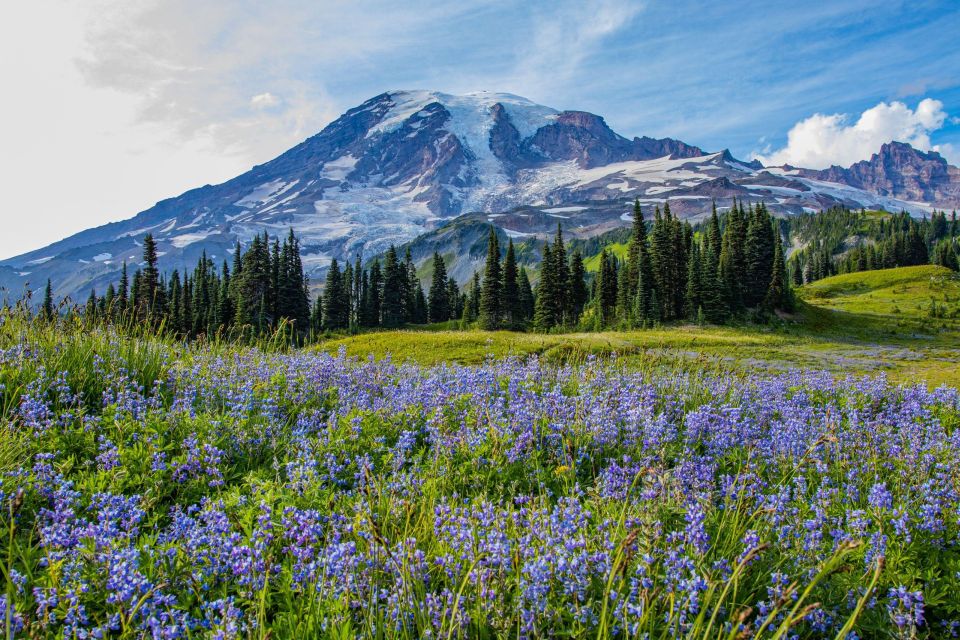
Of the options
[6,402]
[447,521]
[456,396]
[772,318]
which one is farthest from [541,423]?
[772,318]

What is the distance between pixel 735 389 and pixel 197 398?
890 cm

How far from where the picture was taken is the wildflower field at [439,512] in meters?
3.16

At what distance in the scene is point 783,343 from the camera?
4281cm

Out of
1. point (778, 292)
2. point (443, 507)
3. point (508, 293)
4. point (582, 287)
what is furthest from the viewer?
point (582, 287)

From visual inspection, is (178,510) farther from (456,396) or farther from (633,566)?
(456,396)

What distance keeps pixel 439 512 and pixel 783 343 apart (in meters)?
45.6

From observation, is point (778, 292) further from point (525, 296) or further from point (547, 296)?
point (525, 296)

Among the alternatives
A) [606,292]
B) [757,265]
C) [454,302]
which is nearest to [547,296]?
[606,292]

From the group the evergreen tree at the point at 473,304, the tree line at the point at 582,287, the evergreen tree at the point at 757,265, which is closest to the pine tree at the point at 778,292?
the tree line at the point at 582,287

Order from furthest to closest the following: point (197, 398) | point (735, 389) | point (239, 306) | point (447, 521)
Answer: point (239, 306)
point (735, 389)
point (197, 398)
point (447, 521)

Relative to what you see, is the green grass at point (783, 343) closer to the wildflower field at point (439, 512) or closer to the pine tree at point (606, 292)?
the wildflower field at point (439, 512)

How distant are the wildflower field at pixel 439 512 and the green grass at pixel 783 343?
3.67 m

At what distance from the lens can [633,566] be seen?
3.71m

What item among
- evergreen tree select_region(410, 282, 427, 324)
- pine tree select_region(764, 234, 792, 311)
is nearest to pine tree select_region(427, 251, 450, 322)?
evergreen tree select_region(410, 282, 427, 324)
